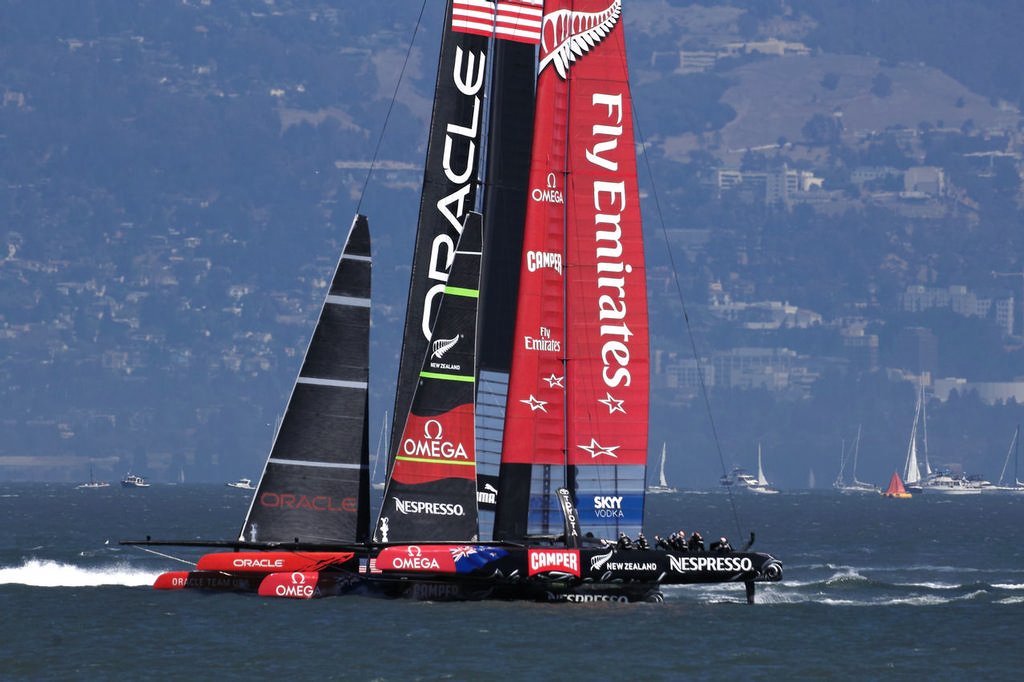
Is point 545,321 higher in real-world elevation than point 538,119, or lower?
lower

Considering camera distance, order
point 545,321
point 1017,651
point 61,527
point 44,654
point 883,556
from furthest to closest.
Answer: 1. point 61,527
2. point 883,556
3. point 545,321
4. point 1017,651
5. point 44,654

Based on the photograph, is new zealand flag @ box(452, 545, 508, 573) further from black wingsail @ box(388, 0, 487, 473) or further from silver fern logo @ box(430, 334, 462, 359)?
black wingsail @ box(388, 0, 487, 473)

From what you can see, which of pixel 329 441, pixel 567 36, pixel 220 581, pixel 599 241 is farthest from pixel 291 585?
pixel 567 36

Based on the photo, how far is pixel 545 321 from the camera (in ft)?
131

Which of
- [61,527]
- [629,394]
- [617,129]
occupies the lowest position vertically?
[61,527]

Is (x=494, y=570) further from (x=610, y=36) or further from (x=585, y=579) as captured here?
(x=610, y=36)

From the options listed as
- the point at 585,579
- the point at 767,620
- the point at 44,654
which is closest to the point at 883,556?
the point at 767,620

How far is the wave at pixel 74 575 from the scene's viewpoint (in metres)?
47.8

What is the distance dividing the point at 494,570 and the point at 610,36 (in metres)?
12.3

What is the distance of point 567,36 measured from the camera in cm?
4006

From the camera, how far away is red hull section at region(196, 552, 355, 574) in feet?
130

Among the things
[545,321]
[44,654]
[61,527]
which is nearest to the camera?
[44,654]

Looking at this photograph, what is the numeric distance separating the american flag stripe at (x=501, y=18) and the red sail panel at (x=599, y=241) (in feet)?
8.08

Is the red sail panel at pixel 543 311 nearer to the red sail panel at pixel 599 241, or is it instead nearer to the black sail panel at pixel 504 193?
the red sail panel at pixel 599 241
